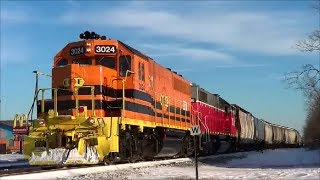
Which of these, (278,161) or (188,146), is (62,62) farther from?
(278,161)

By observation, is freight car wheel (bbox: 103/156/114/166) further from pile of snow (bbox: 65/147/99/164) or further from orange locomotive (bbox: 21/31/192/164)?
pile of snow (bbox: 65/147/99/164)

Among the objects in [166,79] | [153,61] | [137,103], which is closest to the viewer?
[137,103]

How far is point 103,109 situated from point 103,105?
0.14 meters

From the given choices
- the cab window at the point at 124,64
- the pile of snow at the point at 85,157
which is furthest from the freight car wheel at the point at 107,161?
the cab window at the point at 124,64

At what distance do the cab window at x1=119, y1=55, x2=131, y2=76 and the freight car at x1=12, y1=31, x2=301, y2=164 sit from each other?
0.04 meters

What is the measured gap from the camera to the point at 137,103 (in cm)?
1702

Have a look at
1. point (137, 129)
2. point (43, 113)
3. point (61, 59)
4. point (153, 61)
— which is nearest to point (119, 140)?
point (137, 129)

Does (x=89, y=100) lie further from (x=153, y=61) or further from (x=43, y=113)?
(x=153, y=61)

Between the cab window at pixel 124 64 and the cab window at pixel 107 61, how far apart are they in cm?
27

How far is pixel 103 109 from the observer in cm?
1589

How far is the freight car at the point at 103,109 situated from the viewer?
1469 cm

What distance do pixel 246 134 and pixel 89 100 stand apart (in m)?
28.2

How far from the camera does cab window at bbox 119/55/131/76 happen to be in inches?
669

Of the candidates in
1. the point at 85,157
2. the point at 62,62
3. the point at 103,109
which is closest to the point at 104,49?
the point at 62,62
